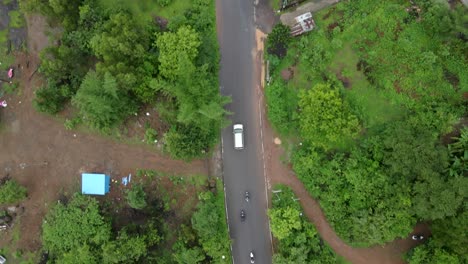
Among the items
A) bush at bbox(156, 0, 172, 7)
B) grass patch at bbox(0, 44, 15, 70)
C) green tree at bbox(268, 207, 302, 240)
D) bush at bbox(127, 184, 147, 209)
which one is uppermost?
bush at bbox(156, 0, 172, 7)

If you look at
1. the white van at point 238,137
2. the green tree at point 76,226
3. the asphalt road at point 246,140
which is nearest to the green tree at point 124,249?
the green tree at point 76,226

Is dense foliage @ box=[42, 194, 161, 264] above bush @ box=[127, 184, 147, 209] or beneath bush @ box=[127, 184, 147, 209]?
beneath

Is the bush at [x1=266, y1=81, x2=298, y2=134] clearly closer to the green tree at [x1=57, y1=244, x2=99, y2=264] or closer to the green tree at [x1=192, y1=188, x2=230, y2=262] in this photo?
the green tree at [x1=192, y1=188, x2=230, y2=262]

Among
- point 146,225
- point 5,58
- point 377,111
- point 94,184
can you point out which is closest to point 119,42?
point 94,184

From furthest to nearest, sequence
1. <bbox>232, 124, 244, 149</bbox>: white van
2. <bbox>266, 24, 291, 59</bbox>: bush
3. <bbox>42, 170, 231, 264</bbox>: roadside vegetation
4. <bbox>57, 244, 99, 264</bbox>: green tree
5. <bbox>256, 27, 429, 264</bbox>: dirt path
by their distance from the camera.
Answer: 1. <bbox>232, 124, 244, 149</bbox>: white van
2. <bbox>266, 24, 291, 59</bbox>: bush
3. <bbox>256, 27, 429, 264</bbox>: dirt path
4. <bbox>42, 170, 231, 264</bbox>: roadside vegetation
5. <bbox>57, 244, 99, 264</bbox>: green tree

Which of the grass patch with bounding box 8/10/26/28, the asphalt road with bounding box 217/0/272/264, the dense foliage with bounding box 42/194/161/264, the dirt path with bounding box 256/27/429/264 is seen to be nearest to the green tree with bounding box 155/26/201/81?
the asphalt road with bounding box 217/0/272/264

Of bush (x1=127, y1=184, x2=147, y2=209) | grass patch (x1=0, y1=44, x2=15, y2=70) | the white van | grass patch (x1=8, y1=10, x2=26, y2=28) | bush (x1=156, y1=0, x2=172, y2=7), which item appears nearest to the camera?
bush (x1=127, y1=184, x2=147, y2=209)

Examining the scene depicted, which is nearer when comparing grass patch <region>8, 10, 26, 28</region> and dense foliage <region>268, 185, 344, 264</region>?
dense foliage <region>268, 185, 344, 264</region>

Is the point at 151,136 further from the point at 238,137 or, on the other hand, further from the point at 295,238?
the point at 295,238
